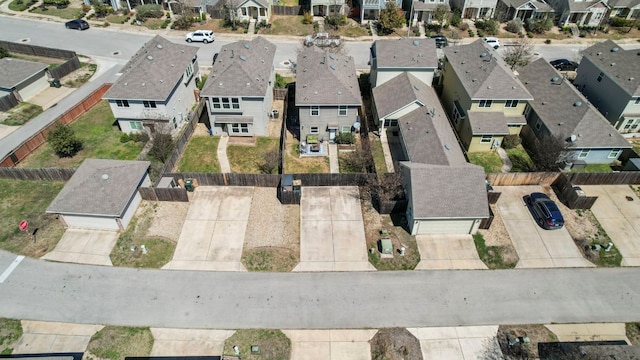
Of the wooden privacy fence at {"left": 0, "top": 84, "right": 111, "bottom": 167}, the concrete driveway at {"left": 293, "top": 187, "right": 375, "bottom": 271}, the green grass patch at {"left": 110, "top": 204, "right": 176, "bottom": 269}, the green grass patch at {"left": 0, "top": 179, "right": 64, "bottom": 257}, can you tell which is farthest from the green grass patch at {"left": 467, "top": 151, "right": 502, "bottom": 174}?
the wooden privacy fence at {"left": 0, "top": 84, "right": 111, "bottom": 167}

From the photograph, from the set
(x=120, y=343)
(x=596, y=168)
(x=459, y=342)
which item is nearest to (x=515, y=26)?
(x=596, y=168)

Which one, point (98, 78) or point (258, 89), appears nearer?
point (258, 89)

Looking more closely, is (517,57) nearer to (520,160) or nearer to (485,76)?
(485,76)

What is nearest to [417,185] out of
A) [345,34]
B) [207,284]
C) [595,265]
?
[595,265]

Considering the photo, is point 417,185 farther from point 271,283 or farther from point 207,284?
point 207,284

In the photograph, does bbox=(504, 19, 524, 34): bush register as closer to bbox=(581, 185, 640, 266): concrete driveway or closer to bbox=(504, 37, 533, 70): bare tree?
bbox=(504, 37, 533, 70): bare tree
